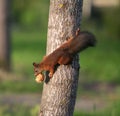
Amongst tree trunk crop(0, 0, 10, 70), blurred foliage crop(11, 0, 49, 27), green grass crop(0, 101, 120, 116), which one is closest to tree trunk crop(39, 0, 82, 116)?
green grass crop(0, 101, 120, 116)

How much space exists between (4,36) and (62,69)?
10.6 m

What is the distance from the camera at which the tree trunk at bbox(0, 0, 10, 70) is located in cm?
1608

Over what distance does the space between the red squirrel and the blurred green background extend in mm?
2445

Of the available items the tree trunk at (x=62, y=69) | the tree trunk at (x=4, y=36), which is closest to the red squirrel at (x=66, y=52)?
the tree trunk at (x=62, y=69)

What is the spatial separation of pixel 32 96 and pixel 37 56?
29.0 ft

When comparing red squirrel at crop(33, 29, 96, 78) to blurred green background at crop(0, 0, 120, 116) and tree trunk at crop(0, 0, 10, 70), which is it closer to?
blurred green background at crop(0, 0, 120, 116)

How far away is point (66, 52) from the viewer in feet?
18.3

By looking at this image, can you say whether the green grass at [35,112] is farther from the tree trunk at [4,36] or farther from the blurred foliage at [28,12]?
the blurred foliage at [28,12]

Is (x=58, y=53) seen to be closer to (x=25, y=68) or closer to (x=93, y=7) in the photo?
(x=25, y=68)

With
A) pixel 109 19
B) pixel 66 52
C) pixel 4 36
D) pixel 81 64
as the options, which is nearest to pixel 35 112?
pixel 66 52

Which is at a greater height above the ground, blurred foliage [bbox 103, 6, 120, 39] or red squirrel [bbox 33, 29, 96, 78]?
blurred foliage [bbox 103, 6, 120, 39]

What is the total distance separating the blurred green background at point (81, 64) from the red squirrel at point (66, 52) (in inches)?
96.3

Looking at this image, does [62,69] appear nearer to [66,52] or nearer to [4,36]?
[66,52]

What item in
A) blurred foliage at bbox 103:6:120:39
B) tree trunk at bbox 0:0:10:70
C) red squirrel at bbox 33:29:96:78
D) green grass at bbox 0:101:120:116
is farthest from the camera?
blurred foliage at bbox 103:6:120:39
